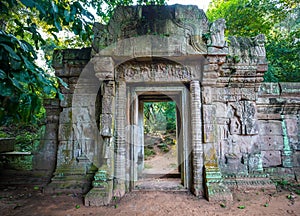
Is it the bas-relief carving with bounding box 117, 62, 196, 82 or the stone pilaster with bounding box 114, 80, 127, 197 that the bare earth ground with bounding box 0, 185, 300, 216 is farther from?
the bas-relief carving with bounding box 117, 62, 196, 82

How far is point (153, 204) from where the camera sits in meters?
3.44

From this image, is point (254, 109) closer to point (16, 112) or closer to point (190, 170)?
point (190, 170)

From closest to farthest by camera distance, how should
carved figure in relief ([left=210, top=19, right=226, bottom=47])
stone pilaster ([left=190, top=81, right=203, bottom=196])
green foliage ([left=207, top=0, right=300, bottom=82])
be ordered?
carved figure in relief ([left=210, top=19, right=226, bottom=47])
stone pilaster ([left=190, top=81, right=203, bottom=196])
green foliage ([left=207, top=0, right=300, bottom=82])

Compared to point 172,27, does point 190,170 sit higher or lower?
lower

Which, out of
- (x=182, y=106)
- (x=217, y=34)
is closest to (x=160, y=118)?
(x=182, y=106)

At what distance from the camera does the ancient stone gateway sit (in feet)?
12.1

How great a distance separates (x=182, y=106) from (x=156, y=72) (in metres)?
0.98

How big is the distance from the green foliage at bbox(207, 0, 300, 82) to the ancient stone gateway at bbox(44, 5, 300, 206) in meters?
1.43

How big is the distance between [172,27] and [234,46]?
1689 mm

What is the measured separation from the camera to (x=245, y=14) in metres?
7.29

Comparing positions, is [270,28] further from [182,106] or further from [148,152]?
[148,152]

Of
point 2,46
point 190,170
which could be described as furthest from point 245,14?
point 2,46

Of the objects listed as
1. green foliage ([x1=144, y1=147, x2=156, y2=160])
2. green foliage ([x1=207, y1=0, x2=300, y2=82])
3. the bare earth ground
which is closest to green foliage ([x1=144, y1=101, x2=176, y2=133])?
green foliage ([x1=144, y1=147, x2=156, y2=160])

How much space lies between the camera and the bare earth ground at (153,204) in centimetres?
319
